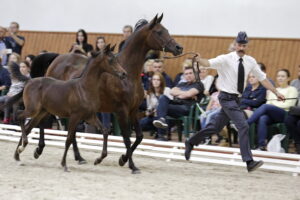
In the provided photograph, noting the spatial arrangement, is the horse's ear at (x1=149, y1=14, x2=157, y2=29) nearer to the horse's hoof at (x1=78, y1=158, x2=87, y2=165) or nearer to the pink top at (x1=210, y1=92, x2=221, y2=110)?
the horse's hoof at (x1=78, y1=158, x2=87, y2=165)

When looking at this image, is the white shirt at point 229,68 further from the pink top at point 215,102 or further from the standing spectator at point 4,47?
the standing spectator at point 4,47

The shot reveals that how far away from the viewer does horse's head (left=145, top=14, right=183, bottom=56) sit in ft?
24.1

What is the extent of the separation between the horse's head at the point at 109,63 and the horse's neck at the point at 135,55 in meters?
0.38

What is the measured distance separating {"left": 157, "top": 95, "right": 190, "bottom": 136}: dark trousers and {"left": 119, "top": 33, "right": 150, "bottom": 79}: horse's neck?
1.86 m

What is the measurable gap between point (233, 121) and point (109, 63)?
1.62m

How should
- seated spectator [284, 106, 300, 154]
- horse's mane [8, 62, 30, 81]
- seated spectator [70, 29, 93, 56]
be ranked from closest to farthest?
1. horse's mane [8, 62, 30, 81]
2. seated spectator [284, 106, 300, 154]
3. seated spectator [70, 29, 93, 56]

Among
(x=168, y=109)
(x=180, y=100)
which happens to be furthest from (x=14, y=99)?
(x=180, y=100)

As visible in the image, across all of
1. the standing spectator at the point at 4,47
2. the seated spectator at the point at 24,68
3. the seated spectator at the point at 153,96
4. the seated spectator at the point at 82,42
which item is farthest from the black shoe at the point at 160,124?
the standing spectator at the point at 4,47

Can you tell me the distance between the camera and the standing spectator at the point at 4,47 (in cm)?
1249

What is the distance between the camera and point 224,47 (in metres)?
10.6

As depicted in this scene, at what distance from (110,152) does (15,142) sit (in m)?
1.81

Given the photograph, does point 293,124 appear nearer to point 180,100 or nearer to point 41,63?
point 180,100

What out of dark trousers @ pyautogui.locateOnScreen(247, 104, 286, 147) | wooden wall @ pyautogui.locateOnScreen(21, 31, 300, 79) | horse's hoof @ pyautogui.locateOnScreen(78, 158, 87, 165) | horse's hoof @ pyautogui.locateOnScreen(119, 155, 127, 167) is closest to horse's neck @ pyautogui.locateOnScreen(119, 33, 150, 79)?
horse's hoof @ pyautogui.locateOnScreen(119, 155, 127, 167)

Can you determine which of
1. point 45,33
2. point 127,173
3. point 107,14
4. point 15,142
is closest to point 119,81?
point 127,173
